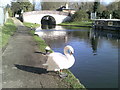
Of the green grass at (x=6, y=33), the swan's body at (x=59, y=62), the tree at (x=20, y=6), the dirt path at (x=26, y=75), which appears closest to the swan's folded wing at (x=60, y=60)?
the swan's body at (x=59, y=62)

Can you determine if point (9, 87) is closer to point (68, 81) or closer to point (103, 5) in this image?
point (68, 81)

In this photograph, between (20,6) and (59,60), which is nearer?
(59,60)

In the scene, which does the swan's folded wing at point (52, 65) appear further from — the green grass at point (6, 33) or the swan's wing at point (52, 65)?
the green grass at point (6, 33)

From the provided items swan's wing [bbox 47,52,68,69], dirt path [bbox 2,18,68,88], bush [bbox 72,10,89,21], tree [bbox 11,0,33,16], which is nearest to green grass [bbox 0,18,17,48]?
dirt path [bbox 2,18,68,88]

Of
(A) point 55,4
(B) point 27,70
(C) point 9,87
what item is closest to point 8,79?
(C) point 9,87

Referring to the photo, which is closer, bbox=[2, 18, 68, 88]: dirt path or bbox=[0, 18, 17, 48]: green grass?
bbox=[2, 18, 68, 88]: dirt path

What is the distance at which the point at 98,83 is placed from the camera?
27.5ft

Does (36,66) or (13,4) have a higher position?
(13,4)

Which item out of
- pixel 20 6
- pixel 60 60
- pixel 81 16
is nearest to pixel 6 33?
pixel 60 60

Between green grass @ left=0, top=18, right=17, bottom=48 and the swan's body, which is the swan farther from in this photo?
green grass @ left=0, top=18, right=17, bottom=48

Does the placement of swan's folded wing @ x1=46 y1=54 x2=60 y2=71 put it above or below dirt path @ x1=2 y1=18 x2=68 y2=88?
above

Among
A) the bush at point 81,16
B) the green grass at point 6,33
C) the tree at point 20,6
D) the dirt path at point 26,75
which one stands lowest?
the dirt path at point 26,75

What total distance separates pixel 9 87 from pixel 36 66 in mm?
2563

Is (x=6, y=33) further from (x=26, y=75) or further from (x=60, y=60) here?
(x=60, y=60)
